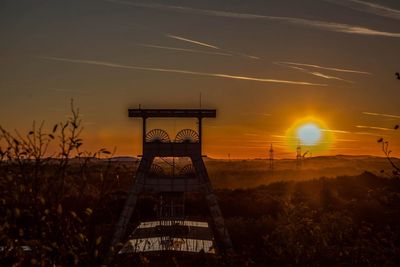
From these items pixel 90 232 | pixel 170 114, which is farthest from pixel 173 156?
pixel 90 232

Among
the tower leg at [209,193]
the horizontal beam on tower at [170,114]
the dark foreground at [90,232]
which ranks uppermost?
the horizontal beam on tower at [170,114]

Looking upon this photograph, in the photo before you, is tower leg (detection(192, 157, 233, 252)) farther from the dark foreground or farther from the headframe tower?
the dark foreground

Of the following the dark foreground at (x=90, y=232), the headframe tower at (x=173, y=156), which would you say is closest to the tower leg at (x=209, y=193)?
the headframe tower at (x=173, y=156)

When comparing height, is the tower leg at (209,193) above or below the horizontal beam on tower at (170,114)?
below

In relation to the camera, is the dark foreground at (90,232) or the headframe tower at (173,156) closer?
the dark foreground at (90,232)

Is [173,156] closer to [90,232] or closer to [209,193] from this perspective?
[209,193]

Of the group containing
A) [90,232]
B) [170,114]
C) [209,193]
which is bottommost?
[90,232]

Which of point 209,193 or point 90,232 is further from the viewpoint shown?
point 209,193

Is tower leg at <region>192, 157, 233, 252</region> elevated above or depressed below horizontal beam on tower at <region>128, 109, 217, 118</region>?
below

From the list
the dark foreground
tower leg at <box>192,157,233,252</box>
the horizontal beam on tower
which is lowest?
the dark foreground

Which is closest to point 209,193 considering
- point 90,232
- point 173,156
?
point 173,156

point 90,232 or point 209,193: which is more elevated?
point 209,193

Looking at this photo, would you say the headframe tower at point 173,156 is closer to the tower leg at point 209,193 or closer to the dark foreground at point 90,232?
the tower leg at point 209,193

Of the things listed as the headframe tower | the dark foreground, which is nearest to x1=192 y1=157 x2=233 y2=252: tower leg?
the headframe tower
